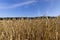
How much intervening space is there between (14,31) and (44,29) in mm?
651

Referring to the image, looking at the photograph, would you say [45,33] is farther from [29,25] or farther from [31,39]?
[29,25]

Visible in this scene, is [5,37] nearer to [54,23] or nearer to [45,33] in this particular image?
[45,33]

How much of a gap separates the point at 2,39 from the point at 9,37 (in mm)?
168

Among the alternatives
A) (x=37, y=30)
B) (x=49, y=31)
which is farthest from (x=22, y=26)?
(x=49, y=31)

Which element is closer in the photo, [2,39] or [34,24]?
[2,39]

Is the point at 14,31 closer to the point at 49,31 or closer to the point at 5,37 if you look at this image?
the point at 5,37

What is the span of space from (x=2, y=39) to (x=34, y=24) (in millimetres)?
812

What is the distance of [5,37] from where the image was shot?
4082 mm

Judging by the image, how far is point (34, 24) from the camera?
14.5 ft

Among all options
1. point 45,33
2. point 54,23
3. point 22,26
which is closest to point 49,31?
point 45,33

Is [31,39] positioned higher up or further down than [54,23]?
further down

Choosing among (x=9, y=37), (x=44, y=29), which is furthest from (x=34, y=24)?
(x=9, y=37)

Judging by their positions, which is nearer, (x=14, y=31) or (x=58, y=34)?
(x=58, y=34)

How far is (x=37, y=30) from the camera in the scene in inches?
163
